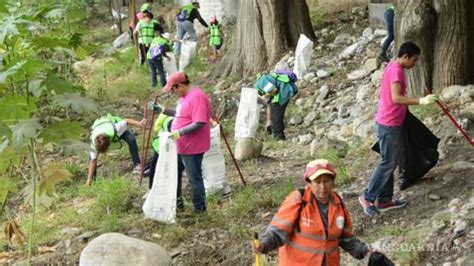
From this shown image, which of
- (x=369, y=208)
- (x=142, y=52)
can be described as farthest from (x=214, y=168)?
Answer: (x=142, y=52)

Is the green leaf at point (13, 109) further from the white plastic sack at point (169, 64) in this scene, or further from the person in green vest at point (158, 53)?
the white plastic sack at point (169, 64)

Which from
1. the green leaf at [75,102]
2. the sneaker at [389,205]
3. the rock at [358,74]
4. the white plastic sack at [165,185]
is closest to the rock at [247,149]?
the white plastic sack at [165,185]

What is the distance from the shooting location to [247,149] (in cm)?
902

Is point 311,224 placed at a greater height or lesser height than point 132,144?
greater

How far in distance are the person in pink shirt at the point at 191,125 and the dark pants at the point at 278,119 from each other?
3085 millimetres

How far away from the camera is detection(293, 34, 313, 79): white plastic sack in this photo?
11.6m

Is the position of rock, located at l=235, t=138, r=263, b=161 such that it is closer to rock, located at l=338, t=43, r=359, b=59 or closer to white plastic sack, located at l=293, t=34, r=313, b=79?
white plastic sack, located at l=293, t=34, r=313, b=79

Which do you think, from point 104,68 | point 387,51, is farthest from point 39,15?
point 104,68

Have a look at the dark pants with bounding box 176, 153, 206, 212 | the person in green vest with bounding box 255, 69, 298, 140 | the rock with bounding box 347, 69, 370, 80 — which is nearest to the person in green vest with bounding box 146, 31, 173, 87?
the rock with bounding box 347, 69, 370, 80

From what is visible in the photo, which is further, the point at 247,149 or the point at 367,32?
the point at 367,32

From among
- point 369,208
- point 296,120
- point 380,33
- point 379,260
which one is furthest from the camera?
point 380,33

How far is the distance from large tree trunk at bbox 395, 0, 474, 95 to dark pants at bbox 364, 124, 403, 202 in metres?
2.66

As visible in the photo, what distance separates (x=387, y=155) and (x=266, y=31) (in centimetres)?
733

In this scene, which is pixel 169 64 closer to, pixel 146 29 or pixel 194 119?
pixel 146 29
